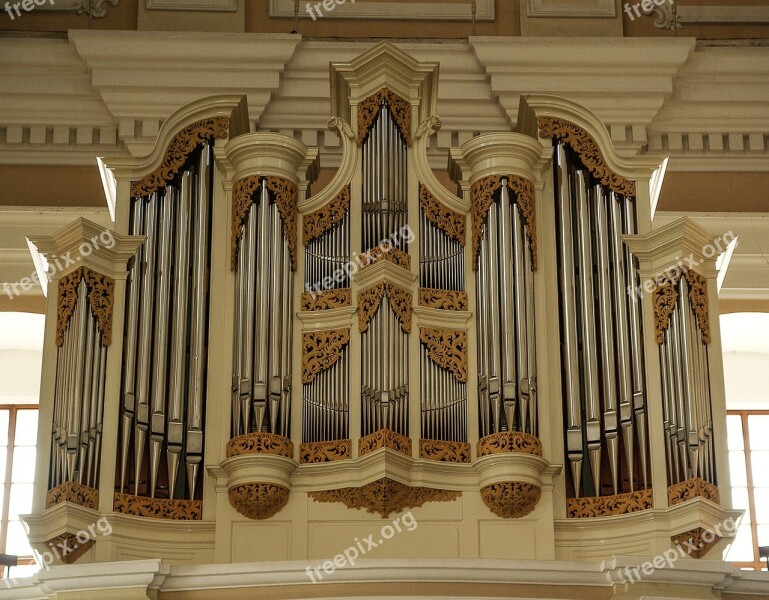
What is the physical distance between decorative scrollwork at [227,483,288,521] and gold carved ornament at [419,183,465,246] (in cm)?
179

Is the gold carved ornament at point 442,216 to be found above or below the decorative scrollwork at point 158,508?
above

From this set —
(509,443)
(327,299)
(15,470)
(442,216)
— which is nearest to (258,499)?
(327,299)

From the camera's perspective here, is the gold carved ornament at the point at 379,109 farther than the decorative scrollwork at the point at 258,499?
Yes

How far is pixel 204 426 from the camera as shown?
29.5 ft

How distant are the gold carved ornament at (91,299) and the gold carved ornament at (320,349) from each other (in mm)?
1057

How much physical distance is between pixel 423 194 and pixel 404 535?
2007 millimetres

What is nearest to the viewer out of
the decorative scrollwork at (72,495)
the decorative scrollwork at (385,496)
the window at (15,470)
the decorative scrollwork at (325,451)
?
the decorative scrollwork at (72,495)

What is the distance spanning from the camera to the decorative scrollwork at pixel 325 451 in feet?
28.9

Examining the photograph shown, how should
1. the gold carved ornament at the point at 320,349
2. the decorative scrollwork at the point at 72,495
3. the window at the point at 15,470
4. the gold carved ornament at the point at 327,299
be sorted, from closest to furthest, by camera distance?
the decorative scrollwork at the point at 72,495 < the gold carved ornament at the point at 320,349 < the gold carved ornament at the point at 327,299 < the window at the point at 15,470

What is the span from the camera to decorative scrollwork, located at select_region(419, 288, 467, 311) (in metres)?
9.27

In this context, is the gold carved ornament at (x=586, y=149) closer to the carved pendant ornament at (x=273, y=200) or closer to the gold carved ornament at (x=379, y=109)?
the gold carved ornament at (x=379, y=109)

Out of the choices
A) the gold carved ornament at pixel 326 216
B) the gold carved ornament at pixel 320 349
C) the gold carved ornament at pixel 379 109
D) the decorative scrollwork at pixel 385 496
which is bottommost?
the decorative scrollwork at pixel 385 496

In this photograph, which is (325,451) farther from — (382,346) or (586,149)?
(586,149)

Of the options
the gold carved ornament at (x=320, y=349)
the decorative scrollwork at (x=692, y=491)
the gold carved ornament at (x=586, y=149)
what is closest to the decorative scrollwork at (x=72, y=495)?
the gold carved ornament at (x=320, y=349)
